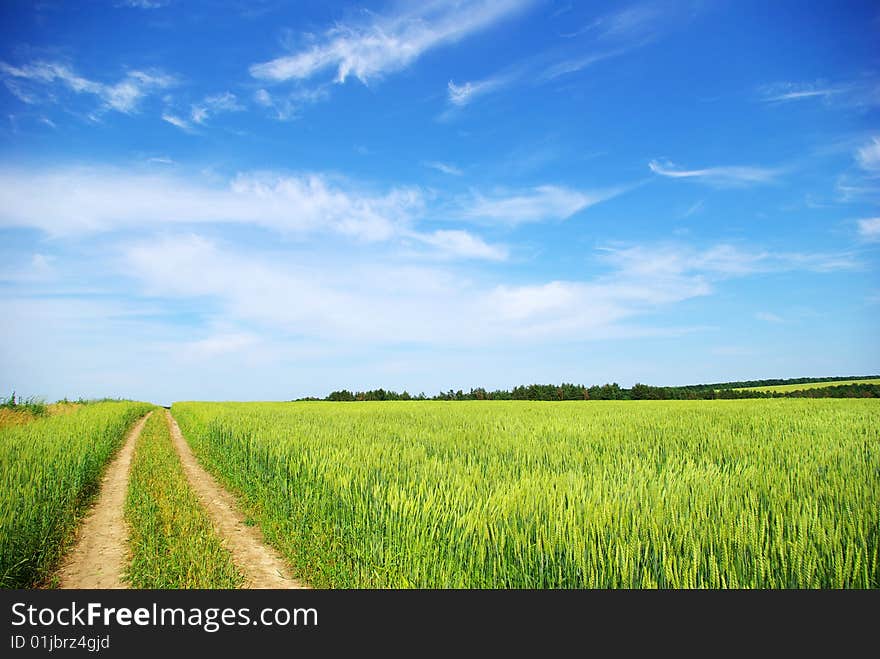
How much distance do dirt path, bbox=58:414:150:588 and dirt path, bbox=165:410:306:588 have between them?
128 centimetres

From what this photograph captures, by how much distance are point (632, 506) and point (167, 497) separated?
28.2ft

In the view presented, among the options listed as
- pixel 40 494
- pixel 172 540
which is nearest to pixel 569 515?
pixel 172 540

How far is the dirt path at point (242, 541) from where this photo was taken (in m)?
5.73

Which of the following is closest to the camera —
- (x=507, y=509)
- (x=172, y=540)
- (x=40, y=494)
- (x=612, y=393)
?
(x=507, y=509)

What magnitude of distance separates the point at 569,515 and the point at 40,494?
8.42 m

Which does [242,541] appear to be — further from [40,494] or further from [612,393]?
[612,393]

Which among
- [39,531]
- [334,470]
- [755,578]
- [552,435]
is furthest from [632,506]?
[39,531]

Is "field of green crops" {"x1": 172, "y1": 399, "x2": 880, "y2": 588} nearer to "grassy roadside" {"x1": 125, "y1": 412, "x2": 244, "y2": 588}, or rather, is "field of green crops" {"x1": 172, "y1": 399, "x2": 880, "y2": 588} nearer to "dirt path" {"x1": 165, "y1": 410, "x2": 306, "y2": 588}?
"dirt path" {"x1": 165, "y1": 410, "x2": 306, "y2": 588}

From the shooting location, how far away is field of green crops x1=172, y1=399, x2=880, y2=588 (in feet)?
11.5

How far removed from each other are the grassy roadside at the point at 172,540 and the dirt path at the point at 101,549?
150 millimetres

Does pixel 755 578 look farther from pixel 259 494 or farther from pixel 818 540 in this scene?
pixel 259 494

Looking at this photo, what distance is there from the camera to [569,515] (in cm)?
398

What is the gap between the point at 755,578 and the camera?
3318mm

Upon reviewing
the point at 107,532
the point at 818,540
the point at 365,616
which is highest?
the point at 818,540
